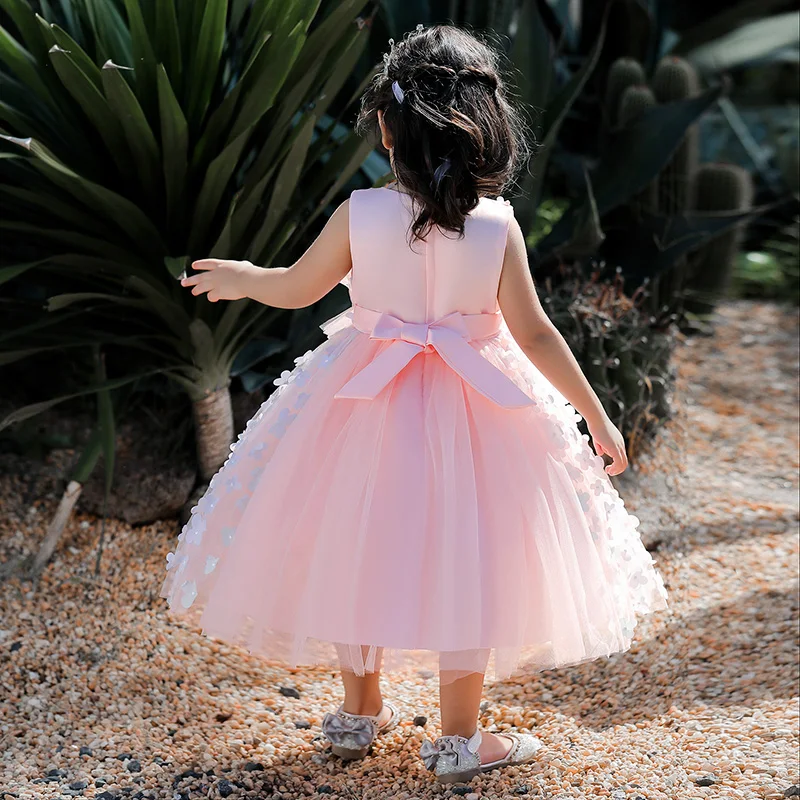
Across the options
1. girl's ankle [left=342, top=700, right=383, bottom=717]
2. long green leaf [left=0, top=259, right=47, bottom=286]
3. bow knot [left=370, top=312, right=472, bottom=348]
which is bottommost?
girl's ankle [left=342, top=700, right=383, bottom=717]

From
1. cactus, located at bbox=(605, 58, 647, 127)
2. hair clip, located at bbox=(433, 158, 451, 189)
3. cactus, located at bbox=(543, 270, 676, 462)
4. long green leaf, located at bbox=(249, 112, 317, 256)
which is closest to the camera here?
hair clip, located at bbox=(433, 158, 451, 189)

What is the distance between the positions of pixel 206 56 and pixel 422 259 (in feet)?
3.60

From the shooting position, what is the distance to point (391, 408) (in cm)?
195

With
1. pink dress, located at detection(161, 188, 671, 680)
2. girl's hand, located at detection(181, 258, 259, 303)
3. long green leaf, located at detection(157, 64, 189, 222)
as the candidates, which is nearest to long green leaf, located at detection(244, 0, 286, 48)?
long green leaf, located at detection(157, 64, 189, 222)

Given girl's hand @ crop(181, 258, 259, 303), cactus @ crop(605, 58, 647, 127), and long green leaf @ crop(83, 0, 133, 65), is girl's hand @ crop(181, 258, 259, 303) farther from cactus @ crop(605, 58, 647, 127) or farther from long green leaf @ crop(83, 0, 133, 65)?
cactus @ crop(605, 58, 647, 127)

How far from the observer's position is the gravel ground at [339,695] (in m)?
2.16

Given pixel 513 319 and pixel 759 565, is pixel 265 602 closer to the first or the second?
pixel 513 319

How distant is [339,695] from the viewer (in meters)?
2.62

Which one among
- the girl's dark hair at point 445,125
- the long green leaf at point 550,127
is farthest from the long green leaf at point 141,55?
the long green leaf at point 550,127

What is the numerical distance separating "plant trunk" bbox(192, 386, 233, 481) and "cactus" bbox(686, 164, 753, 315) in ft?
8.09

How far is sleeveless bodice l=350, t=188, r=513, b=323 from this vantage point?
1938mm

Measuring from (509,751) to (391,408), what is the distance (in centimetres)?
80

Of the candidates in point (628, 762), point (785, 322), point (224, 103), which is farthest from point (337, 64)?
point (785, 322)

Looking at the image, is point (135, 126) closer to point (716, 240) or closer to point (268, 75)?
point (268, 75)
